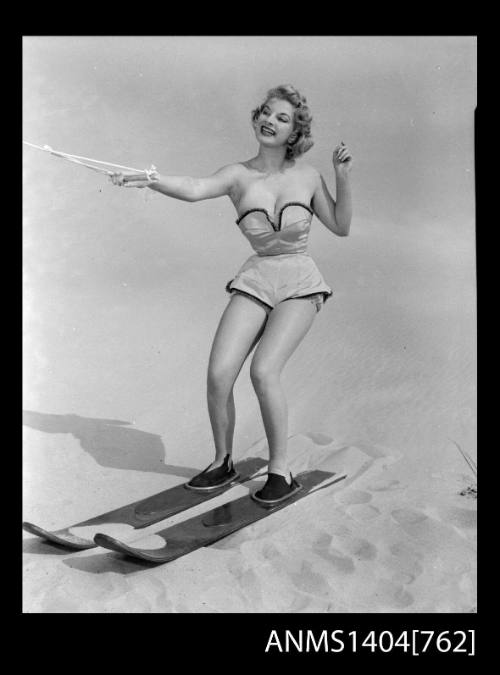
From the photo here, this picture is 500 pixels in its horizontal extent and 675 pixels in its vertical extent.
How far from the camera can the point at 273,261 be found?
3910 millimetres

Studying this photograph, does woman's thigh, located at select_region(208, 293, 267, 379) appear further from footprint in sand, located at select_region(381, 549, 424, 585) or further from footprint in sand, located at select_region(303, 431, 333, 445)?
footprint in sand, located at select_region(381, 549, 424, 585)

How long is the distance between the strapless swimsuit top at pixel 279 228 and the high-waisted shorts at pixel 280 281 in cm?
6

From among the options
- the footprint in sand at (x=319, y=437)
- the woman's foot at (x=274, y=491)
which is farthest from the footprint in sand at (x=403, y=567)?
the footprint in sand at (x=319, y=437)

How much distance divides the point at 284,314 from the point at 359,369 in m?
2.20

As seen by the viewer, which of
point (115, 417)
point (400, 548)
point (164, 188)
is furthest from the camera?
point (115, 417)

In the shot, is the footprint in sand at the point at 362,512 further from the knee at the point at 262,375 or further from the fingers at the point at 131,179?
the fingers at the point at 131,179

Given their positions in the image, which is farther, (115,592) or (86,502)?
(86,502)

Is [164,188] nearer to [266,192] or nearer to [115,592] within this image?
[266,192]

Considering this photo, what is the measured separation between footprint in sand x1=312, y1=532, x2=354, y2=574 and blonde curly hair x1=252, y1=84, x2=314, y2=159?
1.86 metres

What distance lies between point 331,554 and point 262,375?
0.89 m

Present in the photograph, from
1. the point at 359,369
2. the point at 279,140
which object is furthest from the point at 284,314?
the point at 359,369

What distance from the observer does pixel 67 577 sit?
3107 mm

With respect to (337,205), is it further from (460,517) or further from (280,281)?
(460,517)

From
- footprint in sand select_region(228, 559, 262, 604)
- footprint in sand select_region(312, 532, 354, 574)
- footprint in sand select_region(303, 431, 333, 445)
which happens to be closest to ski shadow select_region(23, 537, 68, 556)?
footprint in sand select_region(228, 559, 262, 604)
